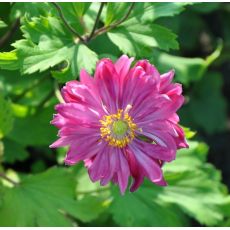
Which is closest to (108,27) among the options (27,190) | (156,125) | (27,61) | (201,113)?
(27,61)

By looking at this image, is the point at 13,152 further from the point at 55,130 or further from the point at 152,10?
A: the point at 152,10

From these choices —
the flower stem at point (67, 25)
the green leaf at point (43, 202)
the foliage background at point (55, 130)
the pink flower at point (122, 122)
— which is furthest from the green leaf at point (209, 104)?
the pink flower at point (122, 122)

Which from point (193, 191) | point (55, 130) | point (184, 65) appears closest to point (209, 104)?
point (184, 65)

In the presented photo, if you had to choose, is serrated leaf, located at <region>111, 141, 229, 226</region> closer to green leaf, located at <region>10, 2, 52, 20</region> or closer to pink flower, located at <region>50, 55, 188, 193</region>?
pink flower, located at <region>50, 55, 188, 193</region>

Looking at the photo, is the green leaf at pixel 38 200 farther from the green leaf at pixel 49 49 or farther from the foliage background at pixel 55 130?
the green leaf at pixel 49 49

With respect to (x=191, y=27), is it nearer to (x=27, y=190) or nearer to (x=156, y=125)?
(x=27, y=190)

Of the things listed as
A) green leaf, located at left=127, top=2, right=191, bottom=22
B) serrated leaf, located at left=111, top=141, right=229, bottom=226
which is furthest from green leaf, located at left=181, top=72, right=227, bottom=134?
green leaf, located at left=127, top=2, right=191, bottom=22
